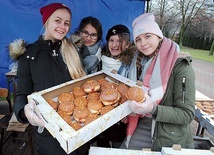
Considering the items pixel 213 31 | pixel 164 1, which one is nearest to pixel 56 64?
pixel 164 1

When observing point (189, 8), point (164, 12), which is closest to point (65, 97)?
point (189, 8)

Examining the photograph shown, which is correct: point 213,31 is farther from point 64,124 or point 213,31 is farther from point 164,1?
point 64,124

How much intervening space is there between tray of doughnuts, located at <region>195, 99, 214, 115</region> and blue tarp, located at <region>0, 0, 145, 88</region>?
2.67m

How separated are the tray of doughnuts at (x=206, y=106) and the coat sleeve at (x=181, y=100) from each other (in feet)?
4.00

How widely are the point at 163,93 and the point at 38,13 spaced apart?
3.92m

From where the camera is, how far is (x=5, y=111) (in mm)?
4383

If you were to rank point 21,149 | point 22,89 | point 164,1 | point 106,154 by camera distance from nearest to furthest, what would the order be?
point 106,154 → point 22,89 → point 21,149 → point 164,1

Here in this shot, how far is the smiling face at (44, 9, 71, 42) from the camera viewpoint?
151 cm

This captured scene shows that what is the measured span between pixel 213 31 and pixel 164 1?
10.8 m

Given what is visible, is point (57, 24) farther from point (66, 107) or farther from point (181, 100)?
point (181, 100)

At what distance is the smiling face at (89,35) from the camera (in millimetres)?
2193

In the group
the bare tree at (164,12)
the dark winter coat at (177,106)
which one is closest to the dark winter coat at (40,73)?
the dark winter coat at (177,106)

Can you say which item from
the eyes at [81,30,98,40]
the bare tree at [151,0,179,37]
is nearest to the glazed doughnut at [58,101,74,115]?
the eyes at [81,30,98,40]

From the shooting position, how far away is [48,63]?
1538 mm
